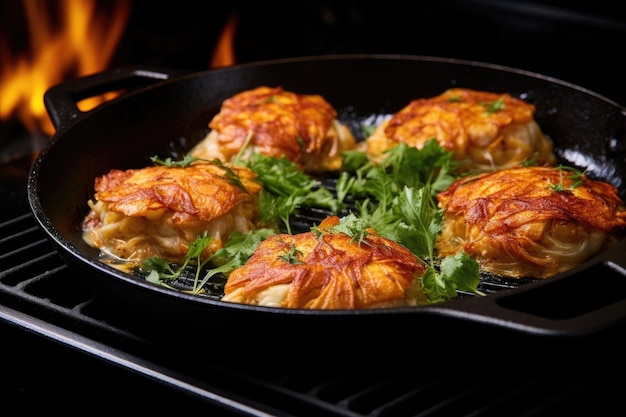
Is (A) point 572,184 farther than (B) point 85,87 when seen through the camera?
No

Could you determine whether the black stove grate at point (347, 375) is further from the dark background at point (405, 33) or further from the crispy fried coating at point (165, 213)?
the dark background at point (405, 33)

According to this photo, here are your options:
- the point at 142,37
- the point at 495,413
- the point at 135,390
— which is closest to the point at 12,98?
the point at 142,37

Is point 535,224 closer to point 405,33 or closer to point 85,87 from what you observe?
point 85,87

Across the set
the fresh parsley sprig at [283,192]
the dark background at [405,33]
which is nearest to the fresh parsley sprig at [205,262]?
the fresh parsley sprig at [283,192]

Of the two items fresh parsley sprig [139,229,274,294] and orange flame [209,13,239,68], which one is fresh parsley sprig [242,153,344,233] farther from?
orange flame [209,13,239,68]

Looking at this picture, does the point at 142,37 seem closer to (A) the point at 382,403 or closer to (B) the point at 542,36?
(B) the point at 542,36

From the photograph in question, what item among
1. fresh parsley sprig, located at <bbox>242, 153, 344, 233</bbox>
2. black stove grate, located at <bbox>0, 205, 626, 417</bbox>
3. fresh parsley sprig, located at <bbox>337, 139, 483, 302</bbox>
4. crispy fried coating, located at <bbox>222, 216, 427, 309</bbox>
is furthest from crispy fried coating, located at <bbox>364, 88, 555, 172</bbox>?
black stove grate, located at <bbox>0, 205, 626, 417</bbox>


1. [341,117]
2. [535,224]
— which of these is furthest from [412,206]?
[341,117]
